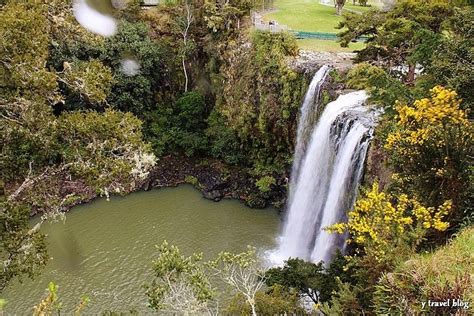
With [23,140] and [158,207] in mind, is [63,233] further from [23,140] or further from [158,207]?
[23,140]

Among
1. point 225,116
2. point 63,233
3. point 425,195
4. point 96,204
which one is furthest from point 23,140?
point 225,116

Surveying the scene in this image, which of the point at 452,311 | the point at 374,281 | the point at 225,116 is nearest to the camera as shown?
the point at 452,311

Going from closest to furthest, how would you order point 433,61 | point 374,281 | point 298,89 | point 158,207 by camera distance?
point 374,281 → point 433,61 → point 298,89 → point 158,207

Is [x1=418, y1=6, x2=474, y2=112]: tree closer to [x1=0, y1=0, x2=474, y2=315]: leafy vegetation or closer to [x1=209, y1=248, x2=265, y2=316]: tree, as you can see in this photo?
[x1=0, y1=0, x2=474, y2=315]: leafy vegetation

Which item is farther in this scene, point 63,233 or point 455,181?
point 63,233

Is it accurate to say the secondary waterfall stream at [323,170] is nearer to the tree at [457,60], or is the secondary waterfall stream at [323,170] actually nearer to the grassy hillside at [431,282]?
the tree at [457,60]

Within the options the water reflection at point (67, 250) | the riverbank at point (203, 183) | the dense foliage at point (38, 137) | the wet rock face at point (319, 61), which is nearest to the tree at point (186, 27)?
the riverbank at point (203, 183)

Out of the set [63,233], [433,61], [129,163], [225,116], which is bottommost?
[63,233]

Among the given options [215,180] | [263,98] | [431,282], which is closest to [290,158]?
[263,98]
